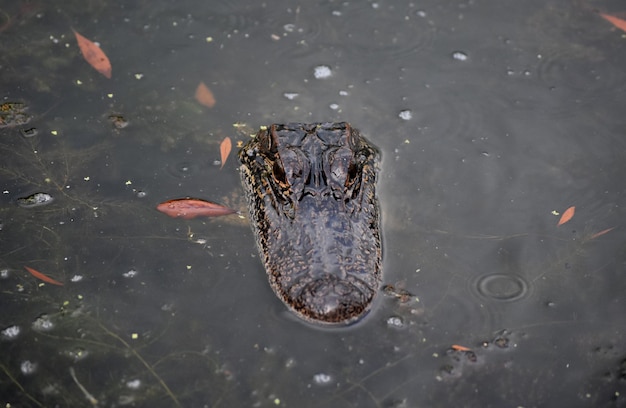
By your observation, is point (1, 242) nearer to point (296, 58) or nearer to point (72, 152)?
point (72, 152)

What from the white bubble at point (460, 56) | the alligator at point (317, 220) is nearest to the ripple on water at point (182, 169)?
the alligator at point (317, 220)

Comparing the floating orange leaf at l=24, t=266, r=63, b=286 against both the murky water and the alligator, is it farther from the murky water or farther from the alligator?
the alligator

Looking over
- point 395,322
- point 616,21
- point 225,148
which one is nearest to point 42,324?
point 225,148

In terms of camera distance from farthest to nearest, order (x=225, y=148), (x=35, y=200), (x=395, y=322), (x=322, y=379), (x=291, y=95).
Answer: (x=291, y=95), (x=225, y=148), (x=35, y=200), (x=395, y=322), (x=322, y=379)

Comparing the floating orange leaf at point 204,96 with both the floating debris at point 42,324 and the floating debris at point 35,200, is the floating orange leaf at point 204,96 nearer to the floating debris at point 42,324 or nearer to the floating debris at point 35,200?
the floating debris at point 35,200

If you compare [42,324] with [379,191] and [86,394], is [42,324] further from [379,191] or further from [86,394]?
[379,191]

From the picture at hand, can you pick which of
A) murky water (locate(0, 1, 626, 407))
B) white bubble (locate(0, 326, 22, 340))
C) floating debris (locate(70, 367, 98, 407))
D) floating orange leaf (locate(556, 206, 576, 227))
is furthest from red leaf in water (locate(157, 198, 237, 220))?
floating orange leaf (locate(556, 206, 576, 227))
